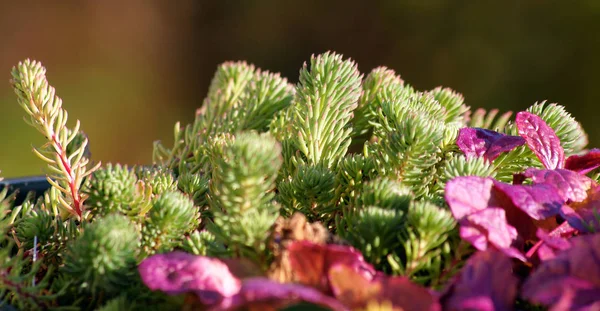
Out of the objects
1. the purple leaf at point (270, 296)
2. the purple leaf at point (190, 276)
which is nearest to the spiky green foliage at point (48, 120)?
the purple leaf at point (190, 276)

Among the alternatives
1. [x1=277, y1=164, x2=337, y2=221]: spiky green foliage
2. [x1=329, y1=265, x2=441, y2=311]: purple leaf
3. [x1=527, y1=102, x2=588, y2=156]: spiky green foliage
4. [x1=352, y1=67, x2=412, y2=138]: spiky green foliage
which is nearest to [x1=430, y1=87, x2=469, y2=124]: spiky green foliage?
[x1=352, y1=67, x2=412, y2=138]: spiky green foliage

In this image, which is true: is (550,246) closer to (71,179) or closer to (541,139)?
(541,139)

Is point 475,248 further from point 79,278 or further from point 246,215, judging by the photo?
point 79,278

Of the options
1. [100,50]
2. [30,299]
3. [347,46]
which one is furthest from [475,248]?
[100,50]

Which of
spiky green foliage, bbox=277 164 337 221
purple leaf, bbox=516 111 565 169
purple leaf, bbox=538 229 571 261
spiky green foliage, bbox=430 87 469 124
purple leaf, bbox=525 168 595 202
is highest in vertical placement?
spiky green foliage, bbox=430 87 469 124

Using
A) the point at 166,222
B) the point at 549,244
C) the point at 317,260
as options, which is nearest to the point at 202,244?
the point at 166,222

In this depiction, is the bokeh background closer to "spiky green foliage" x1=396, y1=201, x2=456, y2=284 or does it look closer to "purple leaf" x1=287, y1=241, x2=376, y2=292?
"spiky green foliage" x1=396, y1=201, x2=456, y2=284
